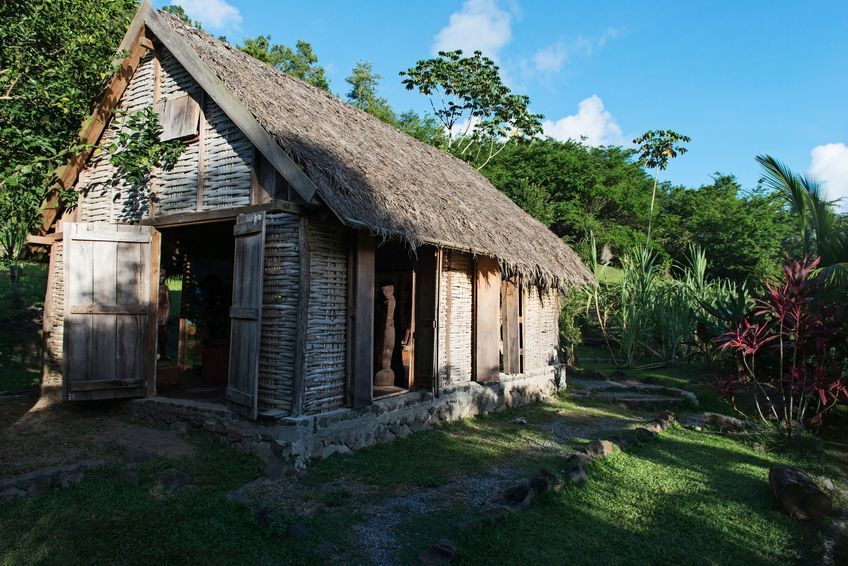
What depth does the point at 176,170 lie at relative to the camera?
6.75 meters

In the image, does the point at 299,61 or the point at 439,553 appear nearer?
the point at 439,553

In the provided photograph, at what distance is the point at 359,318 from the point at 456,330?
7.84 feet

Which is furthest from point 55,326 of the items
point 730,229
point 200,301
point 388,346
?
point 730,229

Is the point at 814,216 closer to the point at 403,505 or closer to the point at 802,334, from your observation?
the point at 802,334

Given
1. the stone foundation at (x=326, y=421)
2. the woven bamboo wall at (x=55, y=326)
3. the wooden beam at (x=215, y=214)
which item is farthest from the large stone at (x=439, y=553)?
the woven bamboo wall at (x=55, y=326)

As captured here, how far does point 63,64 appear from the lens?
A: 6805mm

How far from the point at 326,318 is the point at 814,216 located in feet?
24.2

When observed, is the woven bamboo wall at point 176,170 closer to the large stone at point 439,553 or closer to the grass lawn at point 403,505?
the grass lawn at point 403,505

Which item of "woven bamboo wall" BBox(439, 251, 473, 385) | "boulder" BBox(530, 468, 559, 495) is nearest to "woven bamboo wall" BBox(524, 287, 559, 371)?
"woven bamboo wall" BBox(439, 251, 473, 385)

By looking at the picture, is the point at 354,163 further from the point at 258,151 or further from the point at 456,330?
the point at 456,330

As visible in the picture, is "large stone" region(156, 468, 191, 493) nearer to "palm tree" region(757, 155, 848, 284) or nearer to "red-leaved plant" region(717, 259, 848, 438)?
"red-leaved plant" region(717, 259, 848, 438)

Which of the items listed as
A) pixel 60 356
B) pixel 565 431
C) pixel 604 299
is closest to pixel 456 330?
pixel 565 431

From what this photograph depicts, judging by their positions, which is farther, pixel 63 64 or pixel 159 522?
pixel 63 64

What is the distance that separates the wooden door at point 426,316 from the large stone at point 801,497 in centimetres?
411
